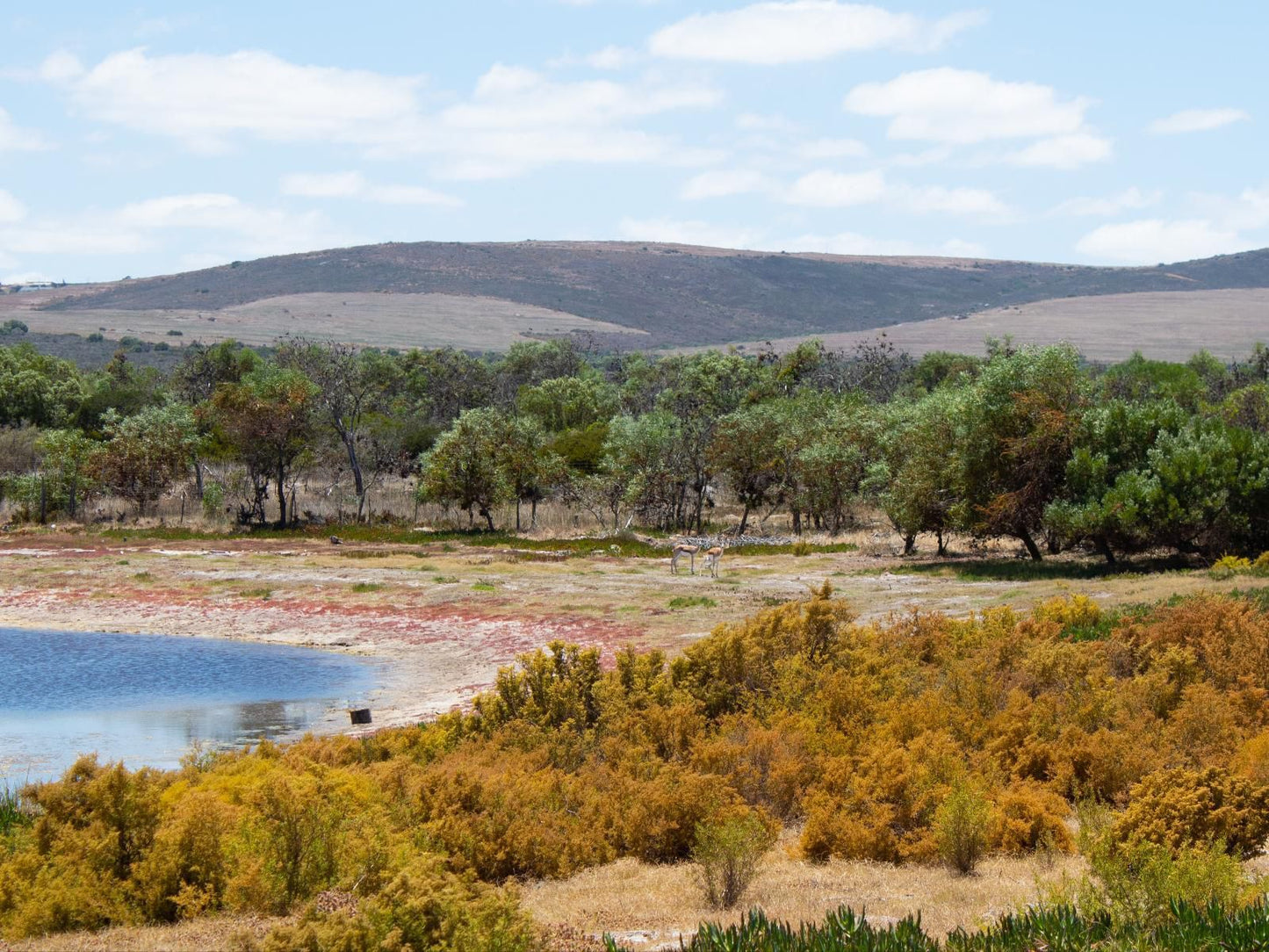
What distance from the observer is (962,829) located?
9.52 meters

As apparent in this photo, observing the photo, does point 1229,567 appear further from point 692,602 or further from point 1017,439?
point 692,602

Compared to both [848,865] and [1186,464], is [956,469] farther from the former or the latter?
[848,865]

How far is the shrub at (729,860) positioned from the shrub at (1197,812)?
262 cm

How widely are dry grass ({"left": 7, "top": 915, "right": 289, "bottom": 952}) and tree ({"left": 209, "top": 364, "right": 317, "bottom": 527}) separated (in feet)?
129

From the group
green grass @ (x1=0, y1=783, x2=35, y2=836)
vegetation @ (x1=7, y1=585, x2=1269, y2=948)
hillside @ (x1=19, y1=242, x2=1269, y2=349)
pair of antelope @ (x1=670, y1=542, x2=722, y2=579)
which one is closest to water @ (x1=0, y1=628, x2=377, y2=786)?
green grass @ (x1=0, y1=783, x2=35, y2=836)

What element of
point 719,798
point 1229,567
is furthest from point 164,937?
point 1229,567

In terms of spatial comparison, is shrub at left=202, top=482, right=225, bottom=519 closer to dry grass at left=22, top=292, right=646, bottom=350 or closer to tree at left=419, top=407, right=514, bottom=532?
tree at left=419, top=407, right=514, bottom=532

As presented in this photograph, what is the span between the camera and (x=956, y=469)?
3206 cm

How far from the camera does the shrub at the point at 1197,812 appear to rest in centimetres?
915

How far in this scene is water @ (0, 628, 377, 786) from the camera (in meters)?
15.7

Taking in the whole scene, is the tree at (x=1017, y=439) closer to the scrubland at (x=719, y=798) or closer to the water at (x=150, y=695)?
the scrubland at (x=719, y=798)

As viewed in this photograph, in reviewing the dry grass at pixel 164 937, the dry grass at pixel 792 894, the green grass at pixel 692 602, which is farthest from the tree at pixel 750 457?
the dry grass at pixel 164 937

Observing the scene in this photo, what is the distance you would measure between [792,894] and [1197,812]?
319cm

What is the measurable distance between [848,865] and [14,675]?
16350 mm
